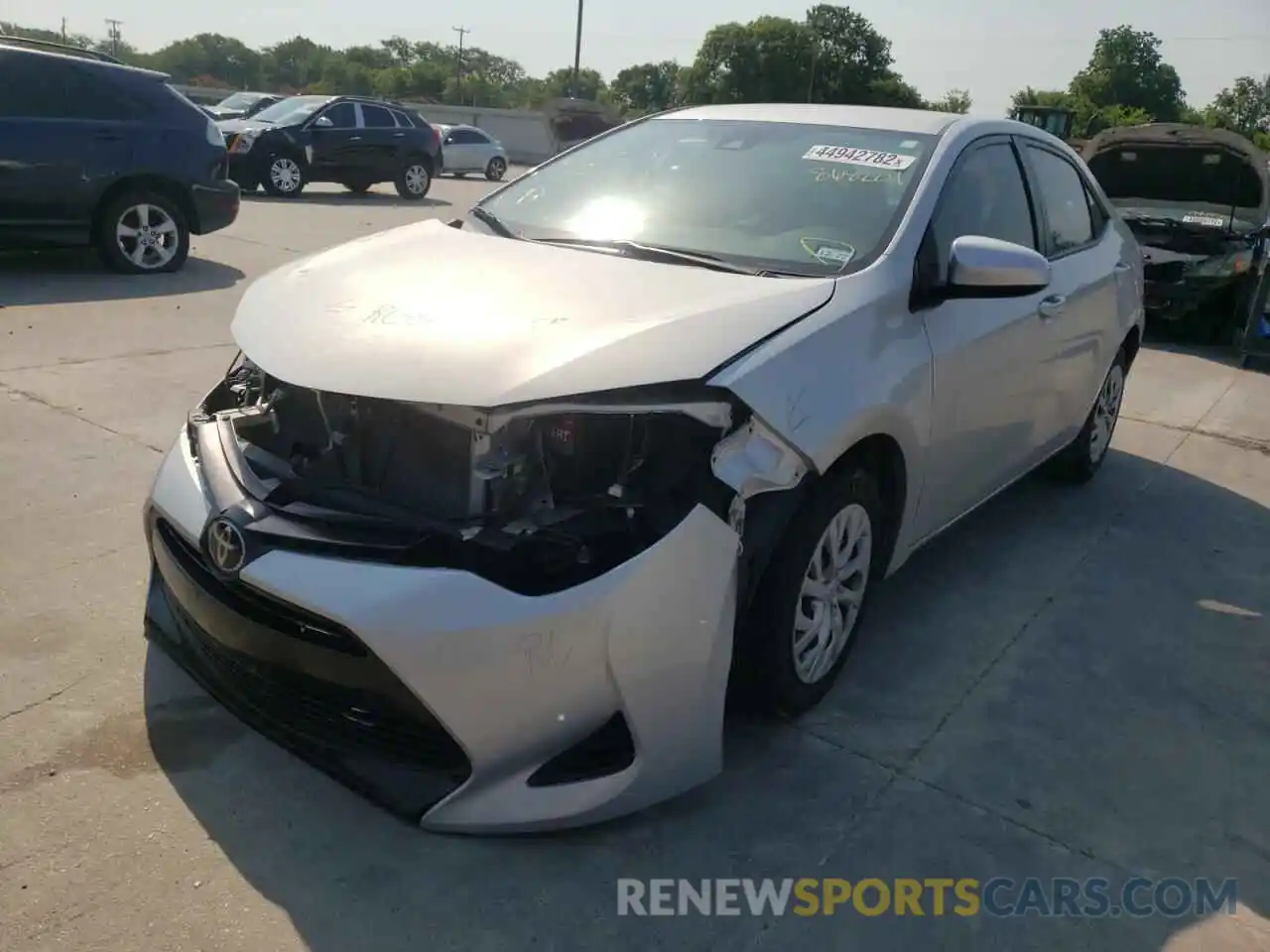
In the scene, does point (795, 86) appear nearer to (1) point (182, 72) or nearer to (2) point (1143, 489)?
(1) point (182, 72)

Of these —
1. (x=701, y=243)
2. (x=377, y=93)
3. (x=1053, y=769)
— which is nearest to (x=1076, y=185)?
(x=701, y=243)

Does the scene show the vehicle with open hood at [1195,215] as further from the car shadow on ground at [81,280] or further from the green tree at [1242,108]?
the green tree at [1242,108]

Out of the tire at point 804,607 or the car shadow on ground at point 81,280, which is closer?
the tire at point 804,607

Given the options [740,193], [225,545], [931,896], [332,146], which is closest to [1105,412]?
[740,193]

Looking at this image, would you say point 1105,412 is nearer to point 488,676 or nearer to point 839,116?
point 839,116

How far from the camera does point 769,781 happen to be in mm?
2754

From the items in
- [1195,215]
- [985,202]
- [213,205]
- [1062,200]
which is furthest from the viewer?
[1195,215]

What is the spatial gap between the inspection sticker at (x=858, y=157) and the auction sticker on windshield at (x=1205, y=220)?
23.3 ft

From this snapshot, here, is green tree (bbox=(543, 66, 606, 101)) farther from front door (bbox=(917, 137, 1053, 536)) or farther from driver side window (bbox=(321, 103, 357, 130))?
front door (bbox=(917, 137, 1053, 536))

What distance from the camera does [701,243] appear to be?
3.27 meters

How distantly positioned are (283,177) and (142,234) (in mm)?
8294

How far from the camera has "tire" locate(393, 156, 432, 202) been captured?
1811 centimetres

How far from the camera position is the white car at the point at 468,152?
25984 millimetres

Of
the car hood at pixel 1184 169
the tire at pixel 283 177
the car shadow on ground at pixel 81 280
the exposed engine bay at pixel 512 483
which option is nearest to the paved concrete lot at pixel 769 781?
the exposed engine bay at pixel 512 483
